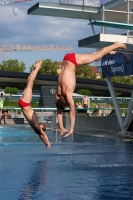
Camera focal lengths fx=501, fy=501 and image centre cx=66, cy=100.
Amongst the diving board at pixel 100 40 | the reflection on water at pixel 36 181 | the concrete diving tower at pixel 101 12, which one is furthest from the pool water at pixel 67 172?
the concrete diving tower at pixel 101 12

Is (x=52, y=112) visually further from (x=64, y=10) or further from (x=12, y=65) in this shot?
(x=12, y=65)

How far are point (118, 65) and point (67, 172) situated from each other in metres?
9.86

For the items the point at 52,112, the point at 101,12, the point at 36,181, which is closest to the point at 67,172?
the point at 36,181

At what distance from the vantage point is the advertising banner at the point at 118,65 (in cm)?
1827

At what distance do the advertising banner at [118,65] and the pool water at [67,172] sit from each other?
3.59 metres

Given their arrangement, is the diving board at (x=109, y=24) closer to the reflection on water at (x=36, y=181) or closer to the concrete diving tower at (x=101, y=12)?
the reflection on water at (x=36, y=181)

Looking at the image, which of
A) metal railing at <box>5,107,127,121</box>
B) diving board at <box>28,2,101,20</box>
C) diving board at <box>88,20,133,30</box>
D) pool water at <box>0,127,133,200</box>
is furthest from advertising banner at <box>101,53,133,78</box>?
metal railing at <box>5,107,127,121</box>

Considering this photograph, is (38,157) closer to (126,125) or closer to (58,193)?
(58,193)

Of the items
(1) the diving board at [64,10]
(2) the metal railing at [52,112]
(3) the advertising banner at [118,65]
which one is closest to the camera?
(3) the advertising banner at [118,65]

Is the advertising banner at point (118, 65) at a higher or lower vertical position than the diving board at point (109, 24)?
lower

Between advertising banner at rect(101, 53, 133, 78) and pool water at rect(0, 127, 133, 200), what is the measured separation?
11.8 feet

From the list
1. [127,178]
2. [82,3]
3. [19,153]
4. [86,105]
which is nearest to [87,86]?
[86,105]

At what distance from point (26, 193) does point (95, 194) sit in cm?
112

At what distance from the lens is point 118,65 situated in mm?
19547
